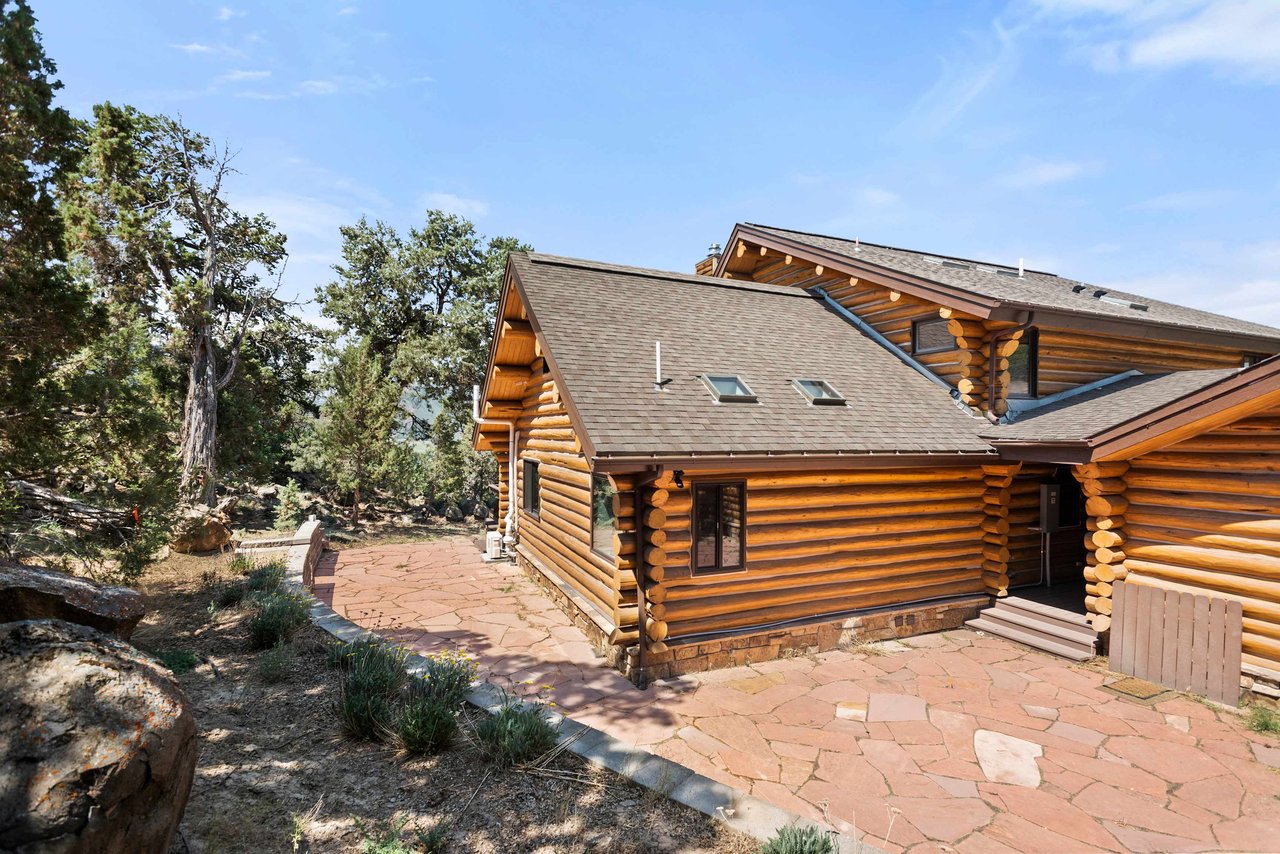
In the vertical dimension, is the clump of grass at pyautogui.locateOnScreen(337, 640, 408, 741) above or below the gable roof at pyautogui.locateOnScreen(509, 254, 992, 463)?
below

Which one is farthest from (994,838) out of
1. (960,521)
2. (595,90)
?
(595,90)

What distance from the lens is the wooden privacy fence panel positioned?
6578mm

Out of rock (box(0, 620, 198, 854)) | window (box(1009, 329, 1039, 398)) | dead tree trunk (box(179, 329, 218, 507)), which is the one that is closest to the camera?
rock (box(0, 620, 198, 854))

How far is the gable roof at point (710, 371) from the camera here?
732cm

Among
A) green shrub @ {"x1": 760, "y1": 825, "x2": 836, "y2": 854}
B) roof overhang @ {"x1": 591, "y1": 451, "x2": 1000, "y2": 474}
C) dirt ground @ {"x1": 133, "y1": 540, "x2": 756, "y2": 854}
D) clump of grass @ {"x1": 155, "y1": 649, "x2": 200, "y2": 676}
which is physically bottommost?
dirt ground @ {"x1": 133, "y1": 540, "x2": 756, "y2": 854}

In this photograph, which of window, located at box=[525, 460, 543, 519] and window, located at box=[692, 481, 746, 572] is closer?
window, located at box=[692, 481, 746, 572]

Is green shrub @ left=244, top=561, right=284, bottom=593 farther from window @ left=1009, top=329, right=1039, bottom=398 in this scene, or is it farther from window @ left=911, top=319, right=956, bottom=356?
window @ left=1009, top=329, right=1039, bottom=398

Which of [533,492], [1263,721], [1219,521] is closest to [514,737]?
[1263,721]

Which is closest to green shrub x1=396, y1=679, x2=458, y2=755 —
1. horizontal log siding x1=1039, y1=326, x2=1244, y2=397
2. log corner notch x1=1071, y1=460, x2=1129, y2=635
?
log corner notch x1=1071, y1=460, x2=1129, y2=635

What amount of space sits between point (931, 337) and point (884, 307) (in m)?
1.31

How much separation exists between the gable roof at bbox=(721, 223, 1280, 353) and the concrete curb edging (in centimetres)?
831

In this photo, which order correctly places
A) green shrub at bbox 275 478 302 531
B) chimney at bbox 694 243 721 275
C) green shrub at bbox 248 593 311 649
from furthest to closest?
chimney at bbox 694 243 721 275, green shrub at bbox 275 478 302 531, green shrub at bbox 248 593 311 649

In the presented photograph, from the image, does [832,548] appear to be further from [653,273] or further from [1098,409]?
[653,273]

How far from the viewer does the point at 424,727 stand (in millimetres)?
4734
